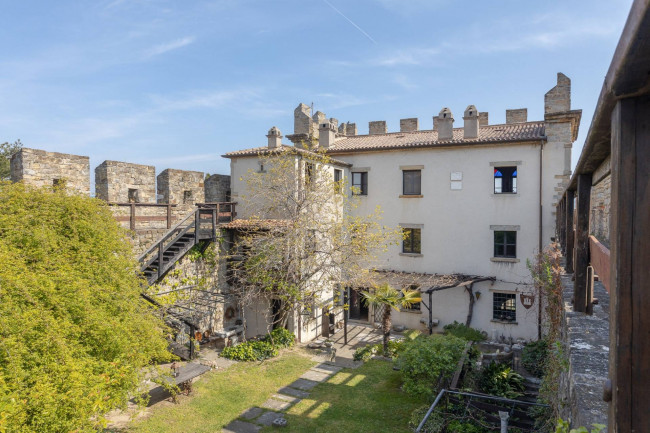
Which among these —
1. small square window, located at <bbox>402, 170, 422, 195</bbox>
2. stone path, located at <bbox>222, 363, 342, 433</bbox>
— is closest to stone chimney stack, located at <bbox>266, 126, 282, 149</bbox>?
small square window, located at <bbox>402, 170, 422, 195</bbox>

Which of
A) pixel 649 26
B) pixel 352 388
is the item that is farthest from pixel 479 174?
pixel 649 26

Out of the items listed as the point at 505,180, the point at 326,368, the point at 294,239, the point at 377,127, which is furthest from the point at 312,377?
the point at 377,127

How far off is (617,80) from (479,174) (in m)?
18.0

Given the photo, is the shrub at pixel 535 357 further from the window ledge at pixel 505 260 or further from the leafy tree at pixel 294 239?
the leafy tree at pixel 294 239

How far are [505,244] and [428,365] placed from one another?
8.97 metres

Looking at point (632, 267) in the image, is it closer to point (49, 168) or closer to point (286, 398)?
point (286, 398)

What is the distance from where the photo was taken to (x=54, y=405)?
523 centimetres

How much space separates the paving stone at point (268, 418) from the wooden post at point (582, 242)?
790cm

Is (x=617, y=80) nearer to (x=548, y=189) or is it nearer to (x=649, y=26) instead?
(x=649, y=26)

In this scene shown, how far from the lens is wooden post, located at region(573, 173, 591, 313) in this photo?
4516 mm

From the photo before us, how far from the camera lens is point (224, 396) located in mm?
11469

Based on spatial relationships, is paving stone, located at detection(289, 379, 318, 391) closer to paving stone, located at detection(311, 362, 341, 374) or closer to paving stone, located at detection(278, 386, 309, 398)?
paving stone, located at detection(278, 386, 309, 398)

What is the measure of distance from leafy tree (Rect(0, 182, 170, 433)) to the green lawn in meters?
4.34

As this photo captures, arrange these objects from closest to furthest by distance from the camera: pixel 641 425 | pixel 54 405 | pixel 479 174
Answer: pixel 641 425
pixel 54 405
pixel 479 174
